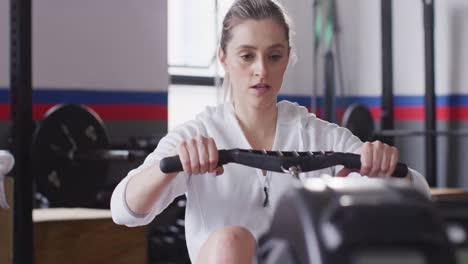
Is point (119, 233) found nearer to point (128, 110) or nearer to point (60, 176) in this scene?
point (60, 176)

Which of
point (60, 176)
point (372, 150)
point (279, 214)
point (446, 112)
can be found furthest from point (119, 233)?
point (446, 112)

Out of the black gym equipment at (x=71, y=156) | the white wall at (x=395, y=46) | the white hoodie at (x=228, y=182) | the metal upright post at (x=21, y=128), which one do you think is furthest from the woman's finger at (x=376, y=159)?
the white wall at (x=395, y=46)

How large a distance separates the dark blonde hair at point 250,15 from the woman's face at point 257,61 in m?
0.02

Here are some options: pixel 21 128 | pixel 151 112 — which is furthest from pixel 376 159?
pixel 151 112

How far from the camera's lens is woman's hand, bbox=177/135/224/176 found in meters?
1.32

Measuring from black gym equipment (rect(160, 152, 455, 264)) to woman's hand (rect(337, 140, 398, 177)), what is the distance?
45 centimetres

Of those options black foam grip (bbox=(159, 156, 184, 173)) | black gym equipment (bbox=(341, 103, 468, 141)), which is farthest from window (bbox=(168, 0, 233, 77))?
black foam grip (bbox=(159, 156, 184, 173))

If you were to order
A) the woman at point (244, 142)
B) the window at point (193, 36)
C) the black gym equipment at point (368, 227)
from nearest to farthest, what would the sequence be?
the black gym equipment at point (368, 227), the woman at point (244, 142), the window at point (193, 36)

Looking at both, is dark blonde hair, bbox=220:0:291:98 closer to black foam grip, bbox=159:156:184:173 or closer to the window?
black foam grip, bbox=159:156:184:173

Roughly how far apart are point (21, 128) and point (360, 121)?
107 inches

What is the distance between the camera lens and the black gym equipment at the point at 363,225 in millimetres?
815

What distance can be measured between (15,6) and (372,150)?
190 cm

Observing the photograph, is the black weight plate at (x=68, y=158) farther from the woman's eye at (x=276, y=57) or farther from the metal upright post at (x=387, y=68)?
the woman's eye at (x=276, y=57)

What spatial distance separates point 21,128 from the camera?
2879mm
